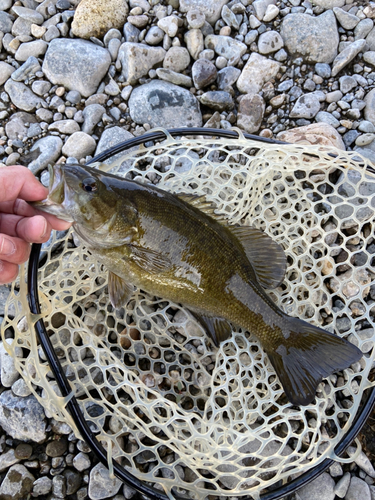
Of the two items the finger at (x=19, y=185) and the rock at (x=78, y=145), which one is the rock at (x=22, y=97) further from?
the finger at (x=19, y=185)

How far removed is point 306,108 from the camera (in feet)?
14.6

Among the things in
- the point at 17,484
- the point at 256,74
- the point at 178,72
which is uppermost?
the point at 256,74

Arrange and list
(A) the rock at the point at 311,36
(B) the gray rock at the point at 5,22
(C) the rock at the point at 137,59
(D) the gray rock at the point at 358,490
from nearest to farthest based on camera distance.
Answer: (D) the gray rock at the point at 358,490 < (C) the rock at the point at 137,59 < (A) the rock at the point at 311,36 < (B) the gray rock at the point at 5,22

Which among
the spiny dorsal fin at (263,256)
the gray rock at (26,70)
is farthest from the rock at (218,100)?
the gray rock at (26,70)

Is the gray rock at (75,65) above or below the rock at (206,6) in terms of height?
below

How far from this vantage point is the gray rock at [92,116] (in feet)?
14.6

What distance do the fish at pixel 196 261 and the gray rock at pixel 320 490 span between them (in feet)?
3.35

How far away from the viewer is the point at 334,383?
3.62 metres

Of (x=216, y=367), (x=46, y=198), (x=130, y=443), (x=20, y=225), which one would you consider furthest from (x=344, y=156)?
(x=130, y=443)

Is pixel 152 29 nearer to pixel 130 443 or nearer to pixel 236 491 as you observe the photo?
pixel 130 443

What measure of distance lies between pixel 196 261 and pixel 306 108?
2.50 meters

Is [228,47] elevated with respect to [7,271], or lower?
elevated

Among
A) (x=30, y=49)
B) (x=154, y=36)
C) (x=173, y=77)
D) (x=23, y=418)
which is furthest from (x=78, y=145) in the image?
(x=23, y=418)

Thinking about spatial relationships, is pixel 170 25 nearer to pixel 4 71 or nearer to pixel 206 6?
pixel 206 6
